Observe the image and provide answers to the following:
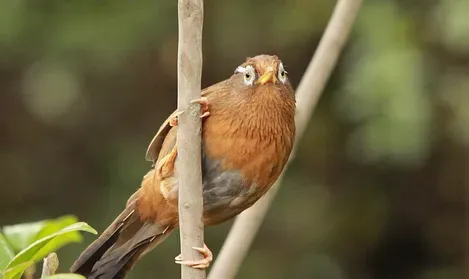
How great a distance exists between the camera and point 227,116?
2178 mm

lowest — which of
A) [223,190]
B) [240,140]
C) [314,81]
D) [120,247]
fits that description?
[120,247]

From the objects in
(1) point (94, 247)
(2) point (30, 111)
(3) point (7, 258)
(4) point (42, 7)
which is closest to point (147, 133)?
(2) point (30, 111)

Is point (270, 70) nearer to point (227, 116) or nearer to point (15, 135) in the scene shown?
point (227, 116)

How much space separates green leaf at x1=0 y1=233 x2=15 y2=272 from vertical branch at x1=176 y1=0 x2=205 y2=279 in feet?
1.14

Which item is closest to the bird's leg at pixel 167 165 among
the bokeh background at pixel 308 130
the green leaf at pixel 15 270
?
the green leaf at pixel 15 270

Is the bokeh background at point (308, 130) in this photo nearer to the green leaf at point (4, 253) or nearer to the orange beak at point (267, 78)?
the orange beak at point (267, 78)

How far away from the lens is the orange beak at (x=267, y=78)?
7.07ft

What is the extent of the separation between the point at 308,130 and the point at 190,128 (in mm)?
2954

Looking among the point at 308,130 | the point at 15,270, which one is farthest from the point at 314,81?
the point at 308,130

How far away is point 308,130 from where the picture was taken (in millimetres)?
4719

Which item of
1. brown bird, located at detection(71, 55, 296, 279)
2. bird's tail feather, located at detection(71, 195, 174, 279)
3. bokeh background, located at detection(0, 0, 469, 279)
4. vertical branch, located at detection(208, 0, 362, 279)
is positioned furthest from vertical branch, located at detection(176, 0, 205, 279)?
bokeh background, located at detection(0, 0, 469, 279)

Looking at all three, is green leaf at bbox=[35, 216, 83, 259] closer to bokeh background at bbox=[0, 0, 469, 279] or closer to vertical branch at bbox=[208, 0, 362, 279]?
vertical branch at bbox=[208, 0, 362, 279]

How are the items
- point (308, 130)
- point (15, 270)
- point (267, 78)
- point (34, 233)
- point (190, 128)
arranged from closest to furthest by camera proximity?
point (15, 270)
point (34, 233)
point (190, 128)
point (267, 78)
point (308, 130)

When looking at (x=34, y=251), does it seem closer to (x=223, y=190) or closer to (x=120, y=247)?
(x=223, y=190)
